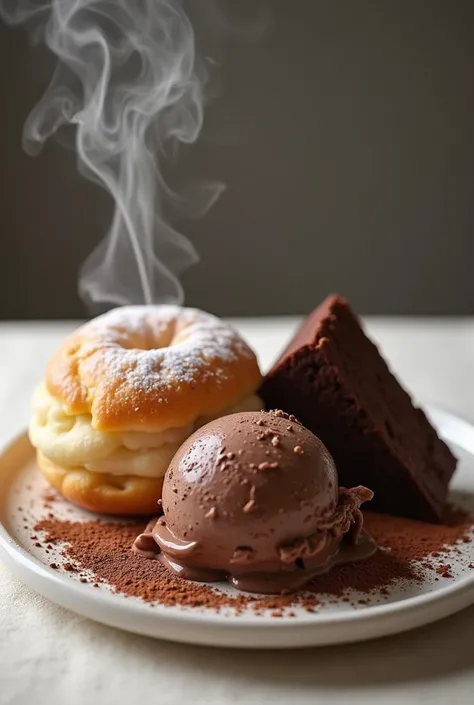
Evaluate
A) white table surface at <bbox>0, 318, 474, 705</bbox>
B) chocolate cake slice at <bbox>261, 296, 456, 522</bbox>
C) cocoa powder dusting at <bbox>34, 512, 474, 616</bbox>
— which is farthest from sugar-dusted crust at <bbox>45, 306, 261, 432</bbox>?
white table surface at <bbox>0, 318, 474, 705</bbox>

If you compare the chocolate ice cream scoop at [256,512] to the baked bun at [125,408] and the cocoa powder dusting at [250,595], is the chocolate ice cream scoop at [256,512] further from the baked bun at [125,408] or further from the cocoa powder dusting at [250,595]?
the baked bun at [125,408]

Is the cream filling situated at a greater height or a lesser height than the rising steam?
lesser

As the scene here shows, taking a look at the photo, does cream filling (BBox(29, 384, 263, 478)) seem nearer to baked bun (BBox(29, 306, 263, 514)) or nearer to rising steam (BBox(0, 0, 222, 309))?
baked bun (BBox(29, 306, 263, 514))

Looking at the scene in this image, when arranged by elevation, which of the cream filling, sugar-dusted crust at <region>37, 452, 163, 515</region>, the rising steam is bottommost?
sugar-dusted crust at <region>37, 452, 163, 515</region>

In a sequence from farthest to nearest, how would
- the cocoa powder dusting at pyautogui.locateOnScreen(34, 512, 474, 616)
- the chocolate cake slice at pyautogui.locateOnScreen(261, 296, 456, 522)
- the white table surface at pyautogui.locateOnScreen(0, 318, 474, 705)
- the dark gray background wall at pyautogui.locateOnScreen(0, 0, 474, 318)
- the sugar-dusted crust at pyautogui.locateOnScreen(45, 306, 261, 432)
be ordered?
the dark gray background wall at pyautogui.locateOnScreen(0, 0, 474, 318) → the chocolate cake slice at pyautogui.locateOnScreen(261, 296, 456, 522) → the sugar-dusted crust at pyautogui.locateOnScreen(45, 306, 261, 432) → the cocoa powder dusting at pyautogui.locateOnScreen(34, 512, 474, 616) → the white table surface at pyautogui.locateOnScreen(0, 318, 474, 705)

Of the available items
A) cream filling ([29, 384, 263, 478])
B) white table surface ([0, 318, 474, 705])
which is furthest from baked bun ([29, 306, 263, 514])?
white table surface ([0, 318, 474, 705])

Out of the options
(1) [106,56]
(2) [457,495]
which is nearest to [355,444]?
(2) [457,495]

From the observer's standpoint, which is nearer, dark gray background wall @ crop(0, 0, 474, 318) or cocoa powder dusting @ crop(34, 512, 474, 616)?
cocoa powder dusting @ crop(34, 512, 474, 616)

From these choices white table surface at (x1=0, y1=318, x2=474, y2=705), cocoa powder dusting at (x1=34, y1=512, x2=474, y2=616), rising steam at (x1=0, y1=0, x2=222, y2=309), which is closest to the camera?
white table surface at (x1=0, y1=318, x2=474, y2=705)
